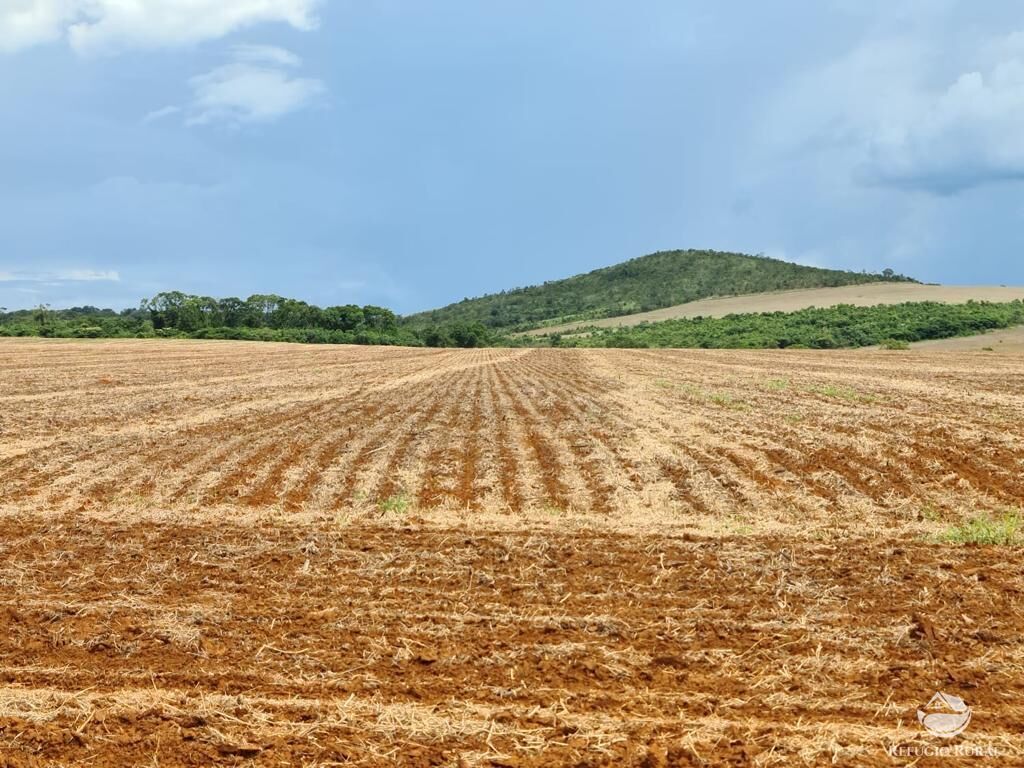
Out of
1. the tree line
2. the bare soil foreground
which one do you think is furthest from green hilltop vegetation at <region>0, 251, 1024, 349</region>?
the bare soil foreground

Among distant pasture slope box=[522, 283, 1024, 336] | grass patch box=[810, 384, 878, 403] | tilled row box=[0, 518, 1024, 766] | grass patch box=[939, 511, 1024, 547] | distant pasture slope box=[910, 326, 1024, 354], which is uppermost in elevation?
distant pasture slope box=[522, 283, 1024, 336]

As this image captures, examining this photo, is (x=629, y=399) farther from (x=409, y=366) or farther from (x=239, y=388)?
(x=409, y=366)

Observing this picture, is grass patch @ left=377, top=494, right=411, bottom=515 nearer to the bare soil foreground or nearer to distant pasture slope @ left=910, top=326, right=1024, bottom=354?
the bare soil foreground

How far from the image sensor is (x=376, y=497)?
11.3 meters

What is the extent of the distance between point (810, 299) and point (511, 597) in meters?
98.1

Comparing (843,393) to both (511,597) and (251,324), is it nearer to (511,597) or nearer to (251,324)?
(511,597)

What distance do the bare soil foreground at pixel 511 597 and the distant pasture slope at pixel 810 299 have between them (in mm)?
79187

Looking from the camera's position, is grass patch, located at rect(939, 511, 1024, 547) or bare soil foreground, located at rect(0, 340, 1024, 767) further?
grass patch, located at rect(939, 511, 1024, 547)

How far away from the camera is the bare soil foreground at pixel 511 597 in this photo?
4.62m

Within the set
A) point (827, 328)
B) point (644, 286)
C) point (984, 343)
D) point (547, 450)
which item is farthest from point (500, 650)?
point (644, 286)

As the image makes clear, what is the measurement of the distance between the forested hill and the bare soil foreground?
4175 inches

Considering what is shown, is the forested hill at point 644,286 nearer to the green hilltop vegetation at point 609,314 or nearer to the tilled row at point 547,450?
the green hilltop vegetation at point 609,314

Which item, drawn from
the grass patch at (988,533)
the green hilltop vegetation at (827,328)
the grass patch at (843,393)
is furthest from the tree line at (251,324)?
the grass patch at (988,533)

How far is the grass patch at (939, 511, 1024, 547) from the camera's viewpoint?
8367 mm
